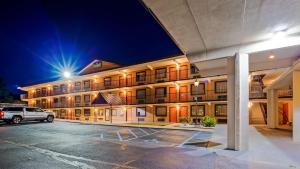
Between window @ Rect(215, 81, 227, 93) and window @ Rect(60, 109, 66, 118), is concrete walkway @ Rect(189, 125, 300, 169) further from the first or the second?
window @ Rect(60, 109, 66, 118)

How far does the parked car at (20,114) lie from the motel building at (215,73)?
→ 7906 mm

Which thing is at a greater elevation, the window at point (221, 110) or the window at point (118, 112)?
the window at point (221, 110)

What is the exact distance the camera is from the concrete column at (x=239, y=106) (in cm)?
856

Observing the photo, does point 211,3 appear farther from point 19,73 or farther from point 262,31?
point 19,73

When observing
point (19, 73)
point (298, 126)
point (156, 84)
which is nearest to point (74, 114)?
point (156, 84)

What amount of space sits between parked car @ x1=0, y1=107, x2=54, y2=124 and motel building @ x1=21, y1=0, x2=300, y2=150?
7906mm

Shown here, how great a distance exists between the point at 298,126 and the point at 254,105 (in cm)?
1414

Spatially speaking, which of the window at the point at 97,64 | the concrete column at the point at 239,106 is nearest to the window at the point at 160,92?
the window at the point at 97,64

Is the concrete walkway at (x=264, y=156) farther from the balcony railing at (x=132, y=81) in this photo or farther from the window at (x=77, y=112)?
the window at (x=77, y=112)

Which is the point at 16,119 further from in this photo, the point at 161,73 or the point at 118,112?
the point at 161,73

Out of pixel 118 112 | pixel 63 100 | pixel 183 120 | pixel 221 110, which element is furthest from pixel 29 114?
pixel 221 110

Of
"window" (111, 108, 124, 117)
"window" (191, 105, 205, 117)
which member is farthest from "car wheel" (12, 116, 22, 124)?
"window" (191, 105, 205, 117)

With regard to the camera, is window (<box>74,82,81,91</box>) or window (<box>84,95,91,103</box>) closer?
window (<box>84,95,91,103</box>)

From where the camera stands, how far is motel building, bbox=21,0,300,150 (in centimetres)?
621
